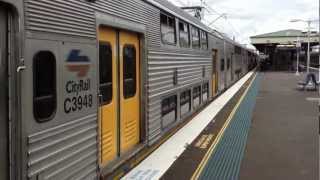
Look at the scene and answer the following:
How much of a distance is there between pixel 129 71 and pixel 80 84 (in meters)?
2.20

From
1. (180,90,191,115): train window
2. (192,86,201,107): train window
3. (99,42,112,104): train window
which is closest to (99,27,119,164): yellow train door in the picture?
(99,42,112,104): train window

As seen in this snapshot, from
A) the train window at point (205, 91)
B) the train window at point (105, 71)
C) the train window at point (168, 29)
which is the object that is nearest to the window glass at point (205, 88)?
the train window at point (205, 91)

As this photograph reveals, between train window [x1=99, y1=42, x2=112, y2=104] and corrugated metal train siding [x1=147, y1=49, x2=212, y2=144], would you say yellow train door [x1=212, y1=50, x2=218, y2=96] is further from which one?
train window [x1=99, y1=42, x2=112, y2=104]

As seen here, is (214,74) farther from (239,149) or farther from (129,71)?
(129,71)

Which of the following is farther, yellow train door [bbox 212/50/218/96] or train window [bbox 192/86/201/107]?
yellow train door [bbox 212/50/218/96]

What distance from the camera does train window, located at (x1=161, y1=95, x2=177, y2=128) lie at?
927 cm

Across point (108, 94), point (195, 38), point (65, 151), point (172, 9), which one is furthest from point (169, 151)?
point (195, 38)

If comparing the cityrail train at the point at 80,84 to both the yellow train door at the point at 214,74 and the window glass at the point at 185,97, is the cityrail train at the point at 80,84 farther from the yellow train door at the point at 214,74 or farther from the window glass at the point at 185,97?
the yellow train door at the point at 214,74

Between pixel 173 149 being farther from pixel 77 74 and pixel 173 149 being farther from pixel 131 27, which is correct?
pixel 77 74

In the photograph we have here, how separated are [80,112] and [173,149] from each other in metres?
3.69

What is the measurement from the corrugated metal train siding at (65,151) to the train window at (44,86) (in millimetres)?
154

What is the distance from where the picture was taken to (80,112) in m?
5.00

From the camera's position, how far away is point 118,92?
21.8 feet

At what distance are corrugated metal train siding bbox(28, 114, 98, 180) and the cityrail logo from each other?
0.46 meters
